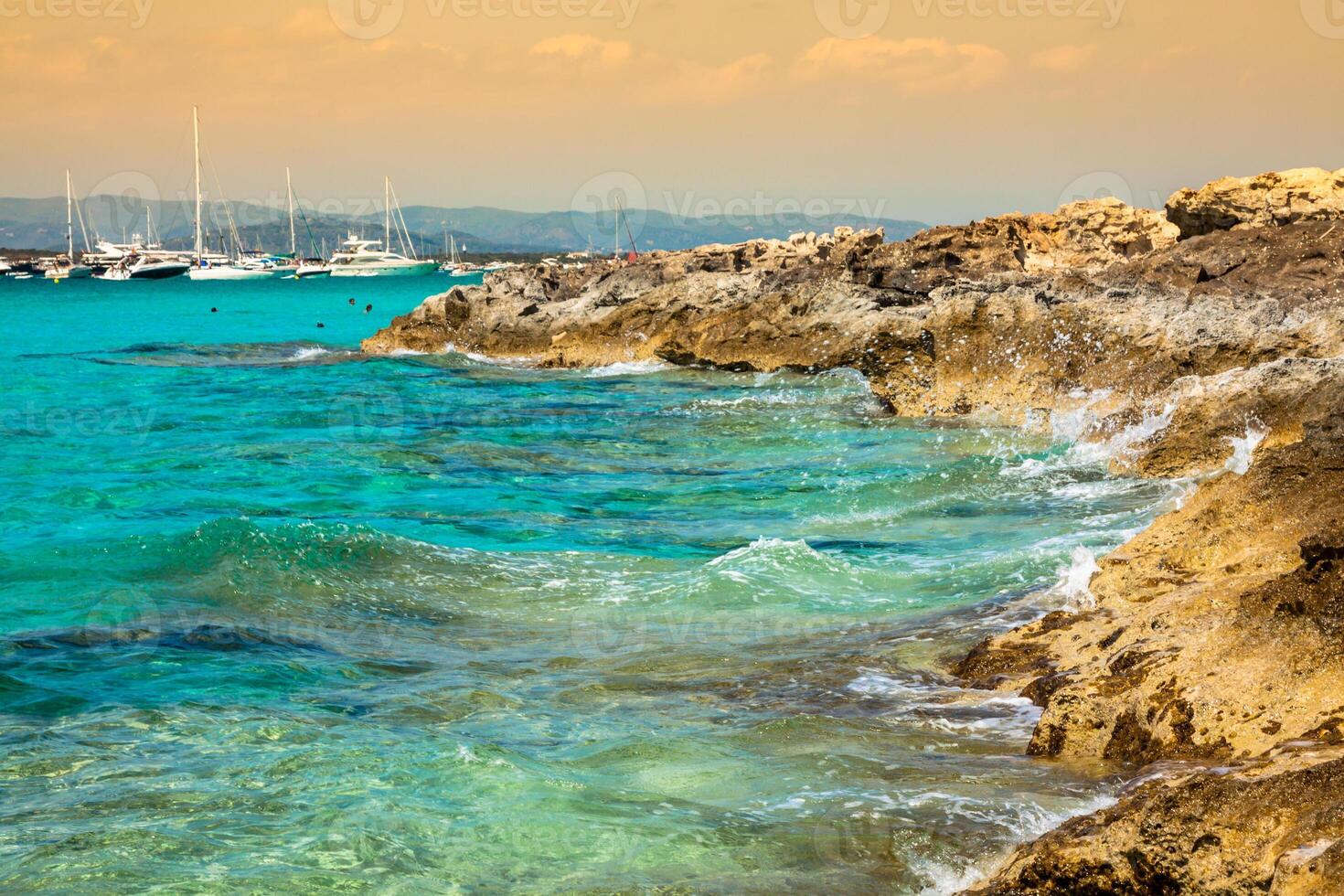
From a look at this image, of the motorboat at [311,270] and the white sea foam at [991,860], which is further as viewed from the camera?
the motorboat at [311,270]

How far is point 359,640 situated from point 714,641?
2.59 m

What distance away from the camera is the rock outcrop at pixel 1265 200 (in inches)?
818

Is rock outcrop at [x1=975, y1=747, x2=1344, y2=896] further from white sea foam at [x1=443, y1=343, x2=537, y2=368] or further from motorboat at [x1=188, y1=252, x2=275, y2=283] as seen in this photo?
motorboat at [x1=188, y1=252, x2=275, y2=283]

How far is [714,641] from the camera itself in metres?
8.50

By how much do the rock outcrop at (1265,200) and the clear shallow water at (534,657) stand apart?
7687mm

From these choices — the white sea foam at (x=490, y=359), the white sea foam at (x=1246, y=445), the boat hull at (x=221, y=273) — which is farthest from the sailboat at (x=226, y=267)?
the white sea foam at (x=1246, y=445)

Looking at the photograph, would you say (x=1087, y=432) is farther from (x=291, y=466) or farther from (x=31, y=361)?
(x=31, y=361)

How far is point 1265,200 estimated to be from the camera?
21234mm

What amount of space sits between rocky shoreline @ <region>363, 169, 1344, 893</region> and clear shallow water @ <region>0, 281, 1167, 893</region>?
0.56 meters

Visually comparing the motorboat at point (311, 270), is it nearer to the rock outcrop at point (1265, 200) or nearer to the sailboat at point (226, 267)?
the sailboat at point (226, 267)

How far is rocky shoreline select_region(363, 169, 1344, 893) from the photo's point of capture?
4008mm

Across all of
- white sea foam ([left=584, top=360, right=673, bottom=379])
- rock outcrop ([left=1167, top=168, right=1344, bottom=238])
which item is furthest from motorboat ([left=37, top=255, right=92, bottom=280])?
rock outcrop ([left=1167, top=168, right=1344, bottom=238])

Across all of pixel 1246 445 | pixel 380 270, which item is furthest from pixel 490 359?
pixel 380 270

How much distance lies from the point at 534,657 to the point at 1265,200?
58.2ft
